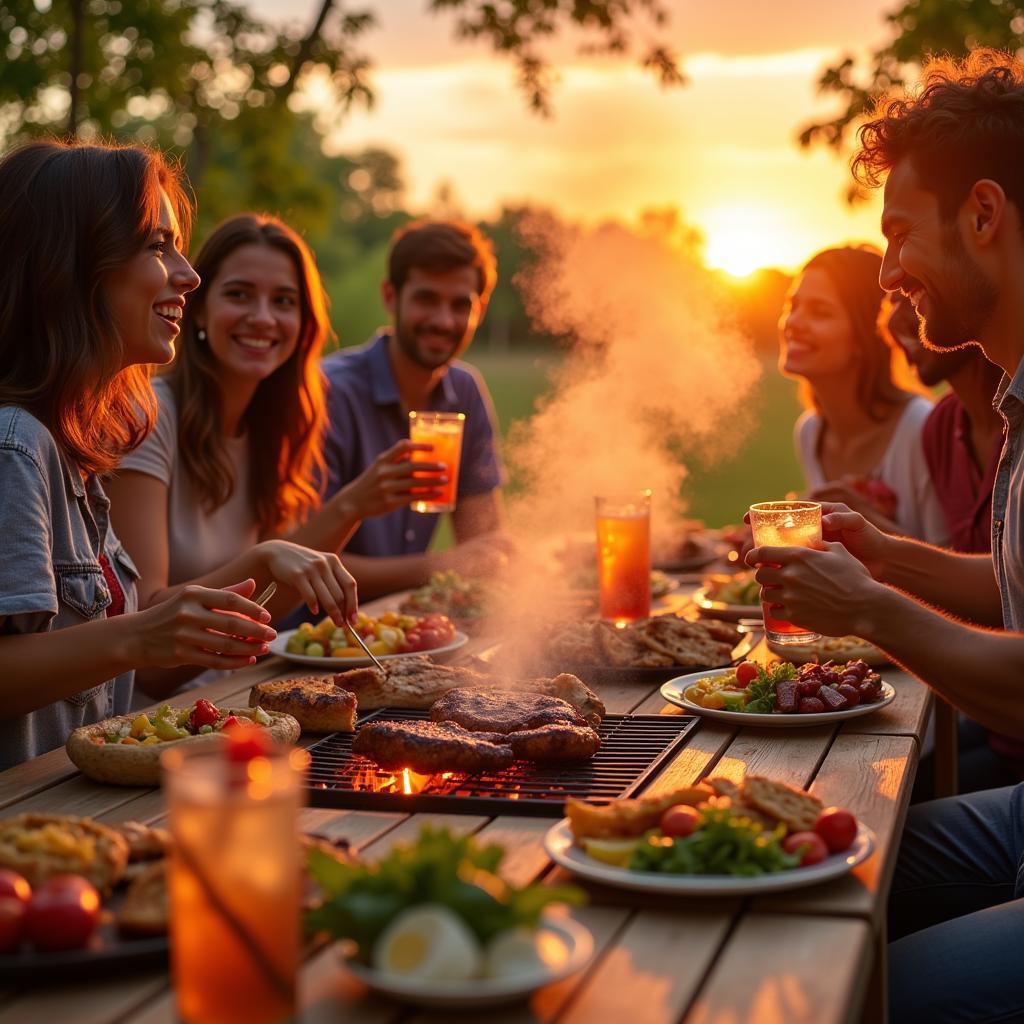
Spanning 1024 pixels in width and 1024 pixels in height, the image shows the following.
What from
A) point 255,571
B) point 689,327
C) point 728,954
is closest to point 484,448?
point 689,327

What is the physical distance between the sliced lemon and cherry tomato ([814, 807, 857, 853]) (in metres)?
0.30

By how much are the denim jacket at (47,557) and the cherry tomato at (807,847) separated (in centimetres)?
168

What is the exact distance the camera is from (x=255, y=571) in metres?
3.46

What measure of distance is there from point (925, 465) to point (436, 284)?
253cm

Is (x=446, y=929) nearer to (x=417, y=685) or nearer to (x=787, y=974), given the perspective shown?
(x=787, y=974)

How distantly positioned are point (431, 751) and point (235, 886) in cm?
119

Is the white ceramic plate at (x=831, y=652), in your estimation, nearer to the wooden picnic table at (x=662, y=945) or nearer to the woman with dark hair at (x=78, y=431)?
the wooden picnic table at (x=662, y=945)

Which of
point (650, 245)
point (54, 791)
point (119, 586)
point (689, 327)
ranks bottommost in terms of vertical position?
point (54, 791)

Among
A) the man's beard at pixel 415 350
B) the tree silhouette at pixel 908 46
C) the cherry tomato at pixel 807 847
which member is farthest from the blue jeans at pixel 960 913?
the tree silhouette at pixel 908 46

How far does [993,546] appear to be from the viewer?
3307 mm

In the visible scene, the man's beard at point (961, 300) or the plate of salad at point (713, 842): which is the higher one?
the man's beard at point (961, 300)

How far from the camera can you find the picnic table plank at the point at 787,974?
5.14ft

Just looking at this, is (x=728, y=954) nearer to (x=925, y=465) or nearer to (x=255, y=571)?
(x=255, y=571)

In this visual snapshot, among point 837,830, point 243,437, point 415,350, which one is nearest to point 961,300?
point 837,830
